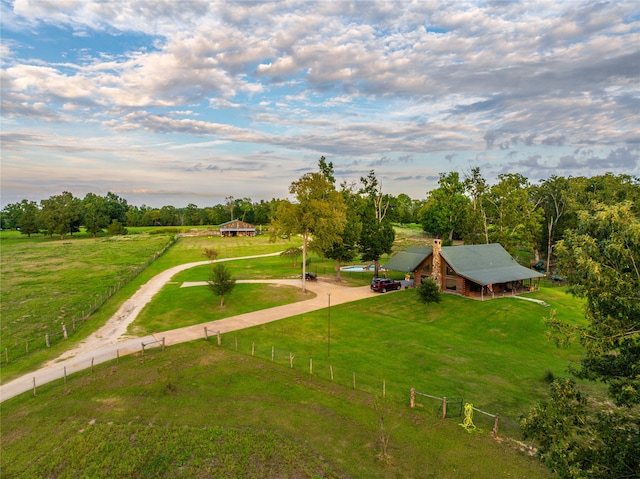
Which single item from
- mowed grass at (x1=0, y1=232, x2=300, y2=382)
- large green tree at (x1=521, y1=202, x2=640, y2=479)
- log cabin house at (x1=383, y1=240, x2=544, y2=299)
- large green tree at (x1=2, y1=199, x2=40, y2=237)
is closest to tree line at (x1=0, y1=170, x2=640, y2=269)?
log cabin house at (x1=383, y1=240, x2=544, y2=299)

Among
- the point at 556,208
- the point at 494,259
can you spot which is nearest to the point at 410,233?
the point at 556,208

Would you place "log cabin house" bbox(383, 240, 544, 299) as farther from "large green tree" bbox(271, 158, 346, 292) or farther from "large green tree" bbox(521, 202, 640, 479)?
"large green tree" bbox(521, 202, 640, 479)

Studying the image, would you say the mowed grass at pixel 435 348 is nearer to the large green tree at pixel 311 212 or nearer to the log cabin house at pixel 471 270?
the log cabin house at pixel 471 270

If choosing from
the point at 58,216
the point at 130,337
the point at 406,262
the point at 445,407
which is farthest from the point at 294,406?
the point at 58,216

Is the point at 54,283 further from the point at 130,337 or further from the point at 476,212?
the point at 476,212

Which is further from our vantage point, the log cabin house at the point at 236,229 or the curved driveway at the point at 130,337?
the log cabin house at the point at 236,229

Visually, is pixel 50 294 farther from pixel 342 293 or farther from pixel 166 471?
pixel 166 471

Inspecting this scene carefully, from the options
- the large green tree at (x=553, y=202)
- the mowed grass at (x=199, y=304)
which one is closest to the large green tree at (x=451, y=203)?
the large green tree at (x=553, y=202)
